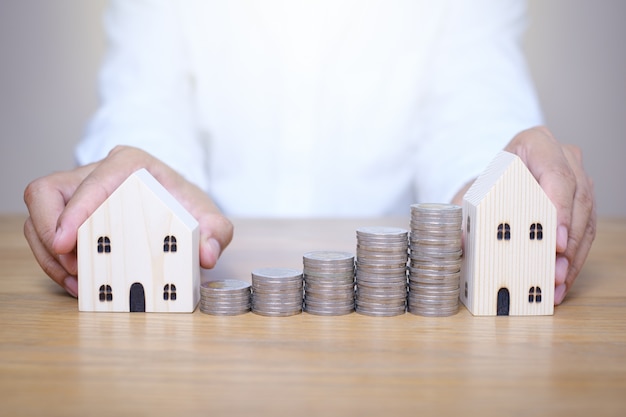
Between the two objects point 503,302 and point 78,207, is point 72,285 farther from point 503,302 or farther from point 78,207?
point 503,302

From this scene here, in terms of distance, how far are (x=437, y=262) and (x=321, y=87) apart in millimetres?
1711

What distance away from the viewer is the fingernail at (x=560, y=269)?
4.08ft

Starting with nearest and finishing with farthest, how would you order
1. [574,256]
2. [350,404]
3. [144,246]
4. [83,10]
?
[350,404] → [144,246] → [574,256] → [83,10]

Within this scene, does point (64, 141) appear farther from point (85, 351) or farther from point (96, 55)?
point (85, 351)

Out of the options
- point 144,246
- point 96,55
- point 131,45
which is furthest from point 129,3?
point 144,246

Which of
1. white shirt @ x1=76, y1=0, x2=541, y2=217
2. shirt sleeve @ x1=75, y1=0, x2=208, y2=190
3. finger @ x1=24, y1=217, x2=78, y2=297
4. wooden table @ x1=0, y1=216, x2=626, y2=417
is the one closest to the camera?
wooden table @ x1=0, y1=216, x2=626, y2=417

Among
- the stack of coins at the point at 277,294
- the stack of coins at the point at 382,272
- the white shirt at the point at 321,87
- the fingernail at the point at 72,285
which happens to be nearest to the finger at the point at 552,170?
the stack of coins at the point at 382,272

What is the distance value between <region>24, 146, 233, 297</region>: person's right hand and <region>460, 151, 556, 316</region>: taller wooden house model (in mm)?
468

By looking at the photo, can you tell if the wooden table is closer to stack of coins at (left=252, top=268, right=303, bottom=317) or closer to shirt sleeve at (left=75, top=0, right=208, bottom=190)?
stack of coins at (left=252, top=268, right=303, bottom=317)

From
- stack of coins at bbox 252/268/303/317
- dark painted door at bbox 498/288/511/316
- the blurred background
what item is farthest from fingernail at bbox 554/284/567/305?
the blurred background

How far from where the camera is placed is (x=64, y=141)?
3.64 meters

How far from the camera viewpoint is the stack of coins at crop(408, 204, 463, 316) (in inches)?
47.0

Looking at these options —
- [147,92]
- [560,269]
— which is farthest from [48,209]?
[147,92]

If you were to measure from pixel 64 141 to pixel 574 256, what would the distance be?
2898 mm
